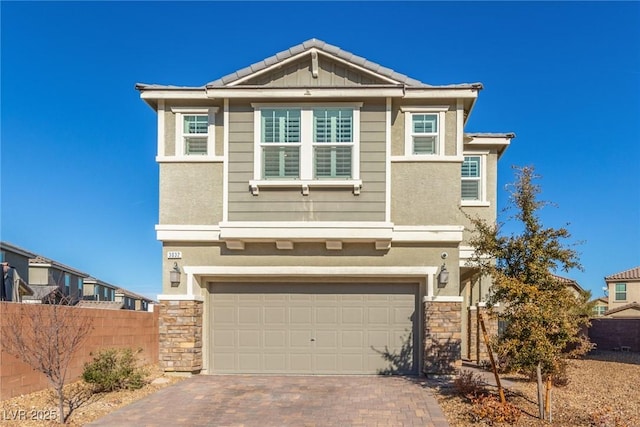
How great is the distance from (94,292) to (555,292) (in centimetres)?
4055

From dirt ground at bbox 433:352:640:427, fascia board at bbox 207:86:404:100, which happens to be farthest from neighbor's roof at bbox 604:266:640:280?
fascia board at bbox 207:86:404:100

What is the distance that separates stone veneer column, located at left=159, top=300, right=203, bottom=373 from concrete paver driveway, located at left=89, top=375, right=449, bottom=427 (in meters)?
0.53

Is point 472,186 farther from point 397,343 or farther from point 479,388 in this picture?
point 479,388

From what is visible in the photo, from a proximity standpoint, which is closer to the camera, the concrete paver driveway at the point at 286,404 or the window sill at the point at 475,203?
the concrete paver driveway at the point at 286,404

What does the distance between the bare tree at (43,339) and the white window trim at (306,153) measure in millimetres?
4737

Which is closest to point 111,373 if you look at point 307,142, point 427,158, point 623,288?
point 307,142

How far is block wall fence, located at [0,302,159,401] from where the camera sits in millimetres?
8312

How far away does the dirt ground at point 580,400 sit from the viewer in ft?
25.3

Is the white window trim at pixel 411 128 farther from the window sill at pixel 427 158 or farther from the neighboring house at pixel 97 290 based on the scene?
the neighboring house at pixel 97 290

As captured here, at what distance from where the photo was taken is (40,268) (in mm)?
32969

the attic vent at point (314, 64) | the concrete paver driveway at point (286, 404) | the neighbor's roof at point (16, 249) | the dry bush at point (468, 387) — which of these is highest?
the attic vent at point (314, 64)

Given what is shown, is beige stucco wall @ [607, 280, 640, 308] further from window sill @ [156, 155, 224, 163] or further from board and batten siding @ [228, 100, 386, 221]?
window sill @ [156, 155, 224, 163]

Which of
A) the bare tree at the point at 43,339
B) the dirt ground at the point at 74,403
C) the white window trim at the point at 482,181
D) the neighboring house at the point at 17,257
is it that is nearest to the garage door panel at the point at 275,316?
the dirt ground at the point at 74,403

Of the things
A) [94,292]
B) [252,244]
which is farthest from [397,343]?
[94,292]
